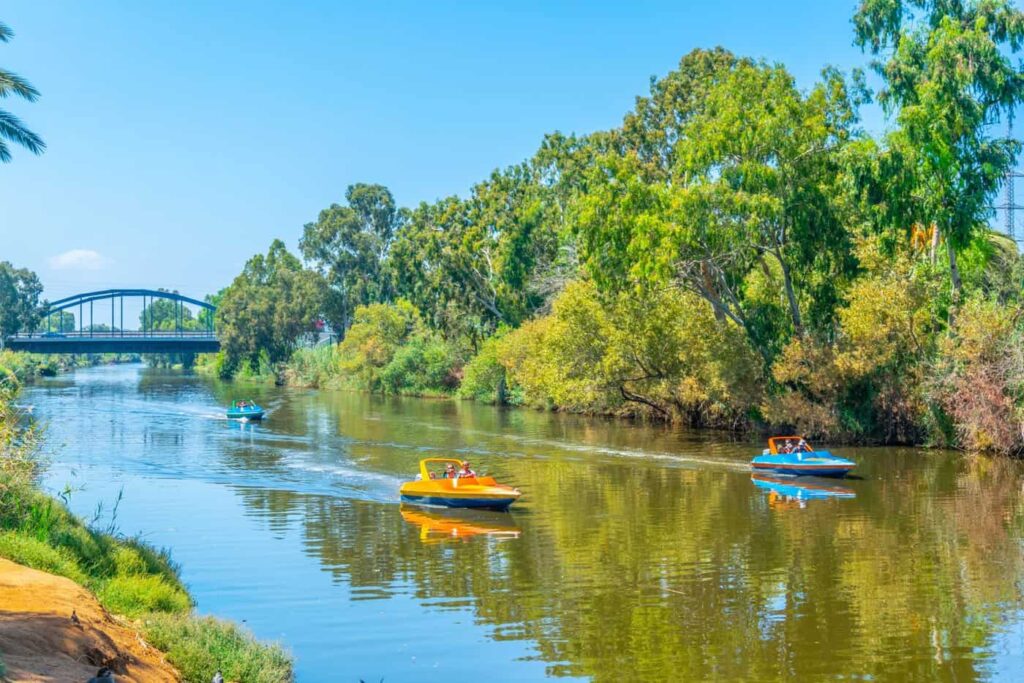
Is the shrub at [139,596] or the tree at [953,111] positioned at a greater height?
the tree at [953,111]

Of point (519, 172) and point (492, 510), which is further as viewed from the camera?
point (519, 172)

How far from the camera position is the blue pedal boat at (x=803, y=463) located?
31.2 meters

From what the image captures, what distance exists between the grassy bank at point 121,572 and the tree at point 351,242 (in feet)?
296

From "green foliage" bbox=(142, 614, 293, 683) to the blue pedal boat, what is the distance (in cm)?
2157

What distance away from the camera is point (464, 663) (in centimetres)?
1452

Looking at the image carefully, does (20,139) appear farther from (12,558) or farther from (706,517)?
(706,517)

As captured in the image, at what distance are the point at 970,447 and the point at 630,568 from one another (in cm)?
2117

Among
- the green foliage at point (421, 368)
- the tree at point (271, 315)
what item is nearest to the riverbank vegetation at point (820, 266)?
the green foliage at point (421, 368)

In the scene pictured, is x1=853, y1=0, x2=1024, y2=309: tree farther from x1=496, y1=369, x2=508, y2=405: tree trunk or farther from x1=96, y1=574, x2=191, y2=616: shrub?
x1=496, y1=369, x2=508, y2=405: tree trunk

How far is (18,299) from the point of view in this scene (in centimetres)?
14300

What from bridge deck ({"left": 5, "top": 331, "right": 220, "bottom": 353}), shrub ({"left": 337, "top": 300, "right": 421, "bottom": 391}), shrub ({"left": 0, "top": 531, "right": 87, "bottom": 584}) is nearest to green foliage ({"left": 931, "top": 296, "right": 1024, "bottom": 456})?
shrub ({"left": 0, "top": 531, "right": 87, "bottom": 584})

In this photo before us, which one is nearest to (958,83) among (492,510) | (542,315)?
(492,510)

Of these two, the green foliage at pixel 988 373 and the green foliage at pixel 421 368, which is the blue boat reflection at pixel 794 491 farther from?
the green foliage at pixel 421 368

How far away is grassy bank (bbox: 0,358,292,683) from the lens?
482 inches
